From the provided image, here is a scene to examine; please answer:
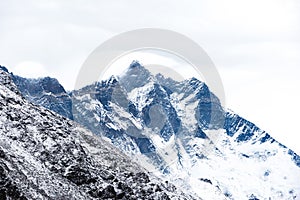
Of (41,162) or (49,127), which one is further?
(49,127)

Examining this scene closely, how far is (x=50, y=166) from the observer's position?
365 ft

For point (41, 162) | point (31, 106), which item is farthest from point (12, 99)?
point (41, 162)

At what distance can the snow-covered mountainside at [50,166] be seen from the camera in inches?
3885

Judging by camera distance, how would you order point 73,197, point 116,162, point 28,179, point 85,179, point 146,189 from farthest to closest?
point 116,162
point 146,189
point 85,179
point 73,197
point 28,179

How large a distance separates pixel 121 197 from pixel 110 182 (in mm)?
3937

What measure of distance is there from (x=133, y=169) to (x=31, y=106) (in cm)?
2674

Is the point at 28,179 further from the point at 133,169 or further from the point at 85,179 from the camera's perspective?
the point at 133,169

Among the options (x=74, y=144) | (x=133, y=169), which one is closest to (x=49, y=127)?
(x=74, y=144)

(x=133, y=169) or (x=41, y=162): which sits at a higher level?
(x=133, y=169)

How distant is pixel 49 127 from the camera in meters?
120

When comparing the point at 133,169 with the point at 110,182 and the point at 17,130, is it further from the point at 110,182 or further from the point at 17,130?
the point at 17,130

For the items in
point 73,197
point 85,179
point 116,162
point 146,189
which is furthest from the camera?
point 116,162

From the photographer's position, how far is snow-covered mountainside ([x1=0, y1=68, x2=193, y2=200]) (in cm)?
9869

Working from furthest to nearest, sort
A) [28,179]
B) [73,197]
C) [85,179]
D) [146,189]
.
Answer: [146,189] < [85,179] < [73,197] < [28,179]
